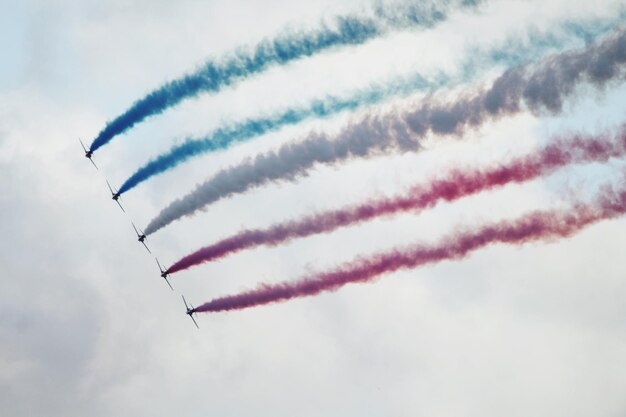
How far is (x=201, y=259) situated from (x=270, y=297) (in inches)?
164

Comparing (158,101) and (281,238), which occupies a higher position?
(158,101)

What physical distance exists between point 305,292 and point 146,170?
10.1m

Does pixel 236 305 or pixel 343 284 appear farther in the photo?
pixel 236 305

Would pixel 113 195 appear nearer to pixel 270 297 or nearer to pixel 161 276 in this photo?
pixel 161 276

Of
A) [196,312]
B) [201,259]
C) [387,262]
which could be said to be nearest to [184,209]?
[201,259]

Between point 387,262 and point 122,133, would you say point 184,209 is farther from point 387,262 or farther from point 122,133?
point 387,262

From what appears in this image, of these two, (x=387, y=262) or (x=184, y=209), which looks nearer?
(x=387, y=262)

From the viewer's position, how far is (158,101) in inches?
1866

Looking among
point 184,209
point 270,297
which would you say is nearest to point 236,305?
point 270,297

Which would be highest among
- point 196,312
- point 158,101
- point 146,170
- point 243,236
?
point 158,101

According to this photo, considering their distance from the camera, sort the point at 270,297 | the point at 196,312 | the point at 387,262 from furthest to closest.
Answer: the point at 196,312 → the point at 270,297 → the point at 387,262

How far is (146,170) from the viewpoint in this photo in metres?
50.0

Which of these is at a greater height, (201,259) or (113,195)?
(113,195)

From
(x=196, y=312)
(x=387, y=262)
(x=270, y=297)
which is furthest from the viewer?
(x=196, y=312)
